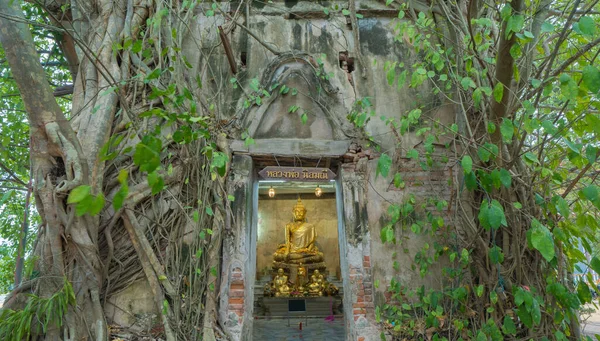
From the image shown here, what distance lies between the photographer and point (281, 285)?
7.66 metres

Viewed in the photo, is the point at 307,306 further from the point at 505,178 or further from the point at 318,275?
the point at 505,178

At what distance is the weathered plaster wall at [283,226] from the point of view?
9695mm

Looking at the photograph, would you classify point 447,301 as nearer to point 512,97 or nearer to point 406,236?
point 406,236

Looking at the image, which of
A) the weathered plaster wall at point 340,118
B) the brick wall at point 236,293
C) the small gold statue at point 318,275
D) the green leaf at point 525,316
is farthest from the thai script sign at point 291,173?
the small gold statue at point 318,275

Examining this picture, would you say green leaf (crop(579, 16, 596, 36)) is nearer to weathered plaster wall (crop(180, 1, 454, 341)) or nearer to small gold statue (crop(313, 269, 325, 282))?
weathered plaster wall (crop(180, 1, 454, 341))

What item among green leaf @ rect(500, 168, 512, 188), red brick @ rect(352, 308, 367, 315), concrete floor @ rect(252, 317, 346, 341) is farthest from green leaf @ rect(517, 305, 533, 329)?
concrete floor @ rect(252, 317, 346, 341)

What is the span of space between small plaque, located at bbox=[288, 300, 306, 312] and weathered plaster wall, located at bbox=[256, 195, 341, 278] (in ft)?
8.34

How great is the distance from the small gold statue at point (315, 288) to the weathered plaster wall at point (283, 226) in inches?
68.8

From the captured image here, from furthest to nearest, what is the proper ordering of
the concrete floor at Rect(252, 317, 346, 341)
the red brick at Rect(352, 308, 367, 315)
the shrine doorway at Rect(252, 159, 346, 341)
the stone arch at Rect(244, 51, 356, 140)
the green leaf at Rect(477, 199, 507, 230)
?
the shrine doorway at Rect(252, 159, 346, 341) → the concrete floor at Rect(252, 317, 346, 341) → the stone arch at Rect(244, 51, 356, 140) → the red brick at Rect(352, 308, 367, 315) → the green leaf at Rect(477, 199, 507, 230)

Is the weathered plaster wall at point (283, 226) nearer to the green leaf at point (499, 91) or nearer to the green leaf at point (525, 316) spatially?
the green leaf at point (525, 316)

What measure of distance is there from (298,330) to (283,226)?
13.5ft

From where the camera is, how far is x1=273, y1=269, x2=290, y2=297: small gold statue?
7535 millimetres

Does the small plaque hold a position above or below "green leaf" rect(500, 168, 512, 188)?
below

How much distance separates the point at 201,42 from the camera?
15.8 ft
